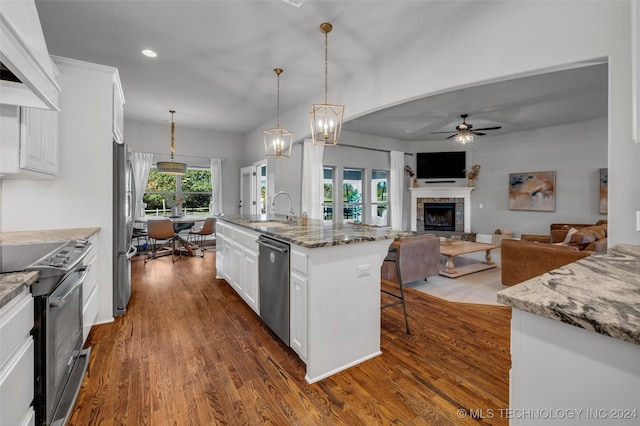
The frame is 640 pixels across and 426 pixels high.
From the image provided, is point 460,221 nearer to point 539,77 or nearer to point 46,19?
point 539,77

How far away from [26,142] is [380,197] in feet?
22.8

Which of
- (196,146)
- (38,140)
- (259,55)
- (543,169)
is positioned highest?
(259,55)

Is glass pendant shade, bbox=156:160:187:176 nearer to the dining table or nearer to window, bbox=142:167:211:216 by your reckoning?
the dining table

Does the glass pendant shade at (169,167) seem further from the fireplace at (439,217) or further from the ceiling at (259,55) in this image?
the fireplace at (439,217)

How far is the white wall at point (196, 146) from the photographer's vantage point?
21.3ft

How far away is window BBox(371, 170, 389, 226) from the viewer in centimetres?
779

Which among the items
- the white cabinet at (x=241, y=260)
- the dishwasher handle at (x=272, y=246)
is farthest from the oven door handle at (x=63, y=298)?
the white cabinet at (x=241, y=260)

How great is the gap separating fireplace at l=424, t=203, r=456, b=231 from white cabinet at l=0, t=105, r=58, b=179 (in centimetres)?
774

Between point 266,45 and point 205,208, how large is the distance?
17.2 ft

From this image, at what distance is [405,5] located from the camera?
259 cm

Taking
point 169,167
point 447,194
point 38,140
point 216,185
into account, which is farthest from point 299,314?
point 447,194

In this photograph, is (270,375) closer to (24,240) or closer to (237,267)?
(237,267)

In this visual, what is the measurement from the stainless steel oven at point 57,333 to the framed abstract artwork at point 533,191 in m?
8.21

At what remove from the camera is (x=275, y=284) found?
2.33 meters
